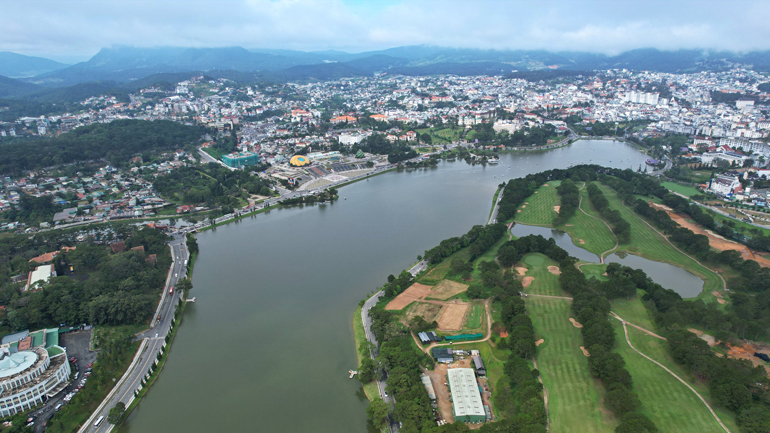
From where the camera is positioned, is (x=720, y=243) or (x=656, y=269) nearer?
(x=656, y=269)

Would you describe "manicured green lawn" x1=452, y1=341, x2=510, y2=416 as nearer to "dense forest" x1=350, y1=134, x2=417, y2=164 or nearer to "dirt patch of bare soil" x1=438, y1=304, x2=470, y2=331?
"dirt patch of bare soil" x1=438, y1=304, x2=470, y2=331

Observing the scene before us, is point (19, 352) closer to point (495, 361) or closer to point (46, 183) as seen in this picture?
point (495, 361)

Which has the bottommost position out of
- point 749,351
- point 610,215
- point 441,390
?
point 441,390

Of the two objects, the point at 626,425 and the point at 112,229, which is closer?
the point at 626,425

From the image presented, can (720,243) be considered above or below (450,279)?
above

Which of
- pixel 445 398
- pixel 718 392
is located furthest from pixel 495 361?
pixel 718 392

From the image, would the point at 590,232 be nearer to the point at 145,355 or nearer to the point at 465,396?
the point at 465,396

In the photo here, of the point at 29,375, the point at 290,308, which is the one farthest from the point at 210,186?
the point at 29,375
